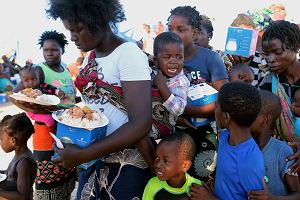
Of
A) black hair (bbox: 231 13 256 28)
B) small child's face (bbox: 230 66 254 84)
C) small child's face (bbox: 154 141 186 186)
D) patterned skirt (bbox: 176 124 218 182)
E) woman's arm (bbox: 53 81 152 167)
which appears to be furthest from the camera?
black hair (bbox: 231 13 256 28)

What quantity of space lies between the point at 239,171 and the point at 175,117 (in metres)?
0.50

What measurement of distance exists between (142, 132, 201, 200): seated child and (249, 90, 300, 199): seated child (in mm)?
414

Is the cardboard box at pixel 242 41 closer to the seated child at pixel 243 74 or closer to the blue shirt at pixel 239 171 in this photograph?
the seated child at pixel 243 74

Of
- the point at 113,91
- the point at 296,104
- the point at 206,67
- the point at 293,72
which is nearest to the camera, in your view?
the point at 113,91

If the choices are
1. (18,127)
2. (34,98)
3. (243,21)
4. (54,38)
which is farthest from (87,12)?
(243,21)

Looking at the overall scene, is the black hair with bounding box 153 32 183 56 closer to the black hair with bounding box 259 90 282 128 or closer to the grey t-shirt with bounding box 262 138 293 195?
the black hair with bounding box 259 90 282 128

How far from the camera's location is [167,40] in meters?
2.40

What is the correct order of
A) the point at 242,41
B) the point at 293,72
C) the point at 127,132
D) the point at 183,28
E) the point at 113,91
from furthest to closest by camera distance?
the point at 242,41
the point at 183,28
the point at 293,72
the point at 113,91
the point at 127,132

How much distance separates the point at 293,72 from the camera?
263 cm

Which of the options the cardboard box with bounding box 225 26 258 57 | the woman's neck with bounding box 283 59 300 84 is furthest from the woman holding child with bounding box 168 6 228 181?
the cardboard box with bounding box 225 26 258 57

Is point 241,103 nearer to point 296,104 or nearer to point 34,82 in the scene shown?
point 296,104

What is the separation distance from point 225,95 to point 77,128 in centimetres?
79

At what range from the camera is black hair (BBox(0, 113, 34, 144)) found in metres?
3.16

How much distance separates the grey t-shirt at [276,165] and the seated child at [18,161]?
1919 millimetres
